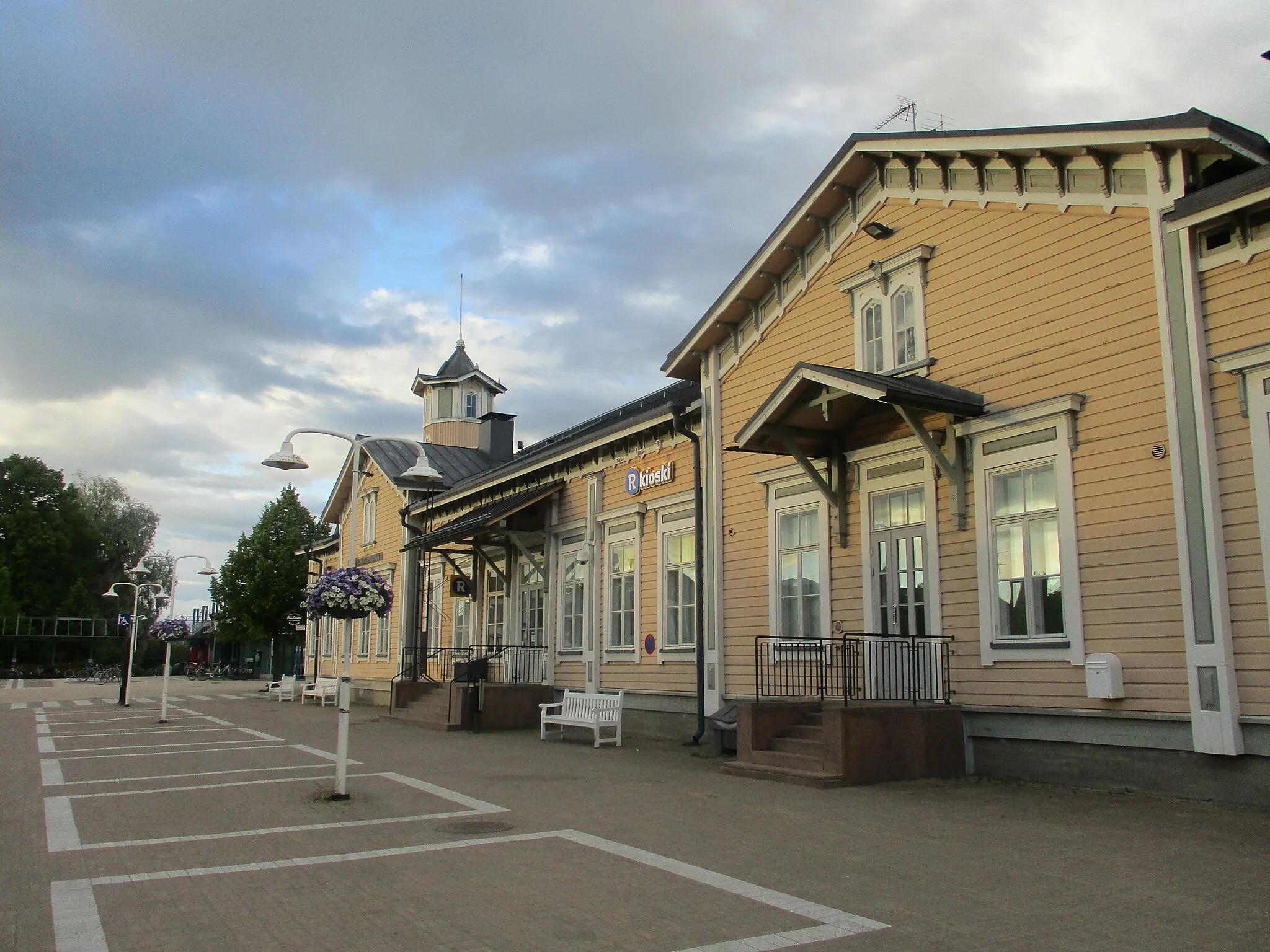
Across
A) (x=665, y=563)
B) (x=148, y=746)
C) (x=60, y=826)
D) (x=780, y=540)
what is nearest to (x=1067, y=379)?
(x=780, y=540)

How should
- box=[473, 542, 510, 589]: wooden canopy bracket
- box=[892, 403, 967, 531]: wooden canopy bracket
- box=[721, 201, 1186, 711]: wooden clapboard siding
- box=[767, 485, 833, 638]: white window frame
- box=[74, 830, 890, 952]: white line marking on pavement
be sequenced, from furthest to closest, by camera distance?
box=[473, 542, 510, 589]: wooden canopy bracket
box=[767, 485, 833, 638]: white window frame
box=[892, 403, 967, 531]: wooden canopy bracket
box=[721, 201, 1186, 711]: wooden clapboard siding
box=[74, 830, 890, 952]: white line marking on pavement

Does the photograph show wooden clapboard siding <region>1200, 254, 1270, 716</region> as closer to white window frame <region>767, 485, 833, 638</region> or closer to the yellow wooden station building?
the yellow wooden station building

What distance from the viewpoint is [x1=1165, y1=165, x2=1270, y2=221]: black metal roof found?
27.9 ft

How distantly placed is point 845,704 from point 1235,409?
14.8 ft

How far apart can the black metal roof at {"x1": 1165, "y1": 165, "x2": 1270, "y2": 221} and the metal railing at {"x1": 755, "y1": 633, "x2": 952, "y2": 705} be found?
4.88m

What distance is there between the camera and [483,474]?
79.1ft

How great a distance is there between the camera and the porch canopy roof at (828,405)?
1088 centimetres

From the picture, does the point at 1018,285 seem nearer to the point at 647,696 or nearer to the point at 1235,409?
the point at 1235,409

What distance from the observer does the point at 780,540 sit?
14266 mm

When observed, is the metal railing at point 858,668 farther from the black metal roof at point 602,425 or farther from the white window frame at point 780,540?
the black metal roof at point 602,425

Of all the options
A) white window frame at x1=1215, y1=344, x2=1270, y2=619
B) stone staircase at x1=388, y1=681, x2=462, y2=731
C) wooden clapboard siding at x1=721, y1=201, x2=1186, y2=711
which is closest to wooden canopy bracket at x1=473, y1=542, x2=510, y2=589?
stone staircase at x1=388, y1=681, x2=462, y2=731

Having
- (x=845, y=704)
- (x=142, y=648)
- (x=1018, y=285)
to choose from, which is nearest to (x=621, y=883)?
(x=845, y=704)

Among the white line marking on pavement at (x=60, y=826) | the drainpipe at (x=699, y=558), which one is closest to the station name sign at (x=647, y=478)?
the drainpipe at (x=699, y=558)

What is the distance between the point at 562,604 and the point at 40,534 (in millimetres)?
52438
